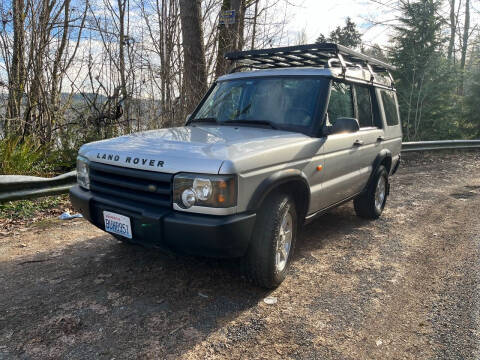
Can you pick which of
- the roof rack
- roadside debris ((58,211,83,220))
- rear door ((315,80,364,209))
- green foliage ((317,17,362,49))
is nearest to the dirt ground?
roadside debris ((58,211,83,220))

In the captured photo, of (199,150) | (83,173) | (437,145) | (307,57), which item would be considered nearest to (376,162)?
(307,57)

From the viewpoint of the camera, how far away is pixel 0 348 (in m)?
2.30

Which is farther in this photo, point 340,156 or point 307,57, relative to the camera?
point 307,57

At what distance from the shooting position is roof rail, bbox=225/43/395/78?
4.02 meters

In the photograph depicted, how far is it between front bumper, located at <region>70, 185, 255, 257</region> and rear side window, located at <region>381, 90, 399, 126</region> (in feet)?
11.4

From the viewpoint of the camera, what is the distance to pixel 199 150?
107 inches

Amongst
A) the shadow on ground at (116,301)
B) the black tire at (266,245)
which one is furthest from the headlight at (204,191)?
the shadow on ground at (116,301)

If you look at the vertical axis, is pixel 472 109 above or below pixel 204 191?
above

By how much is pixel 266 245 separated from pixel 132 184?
3.69 ft

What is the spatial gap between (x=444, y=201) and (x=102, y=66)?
689cm

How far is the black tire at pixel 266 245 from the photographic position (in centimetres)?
285

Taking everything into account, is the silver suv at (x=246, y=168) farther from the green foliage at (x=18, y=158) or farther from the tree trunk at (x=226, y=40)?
the tree trunk at (x=226, y=40)

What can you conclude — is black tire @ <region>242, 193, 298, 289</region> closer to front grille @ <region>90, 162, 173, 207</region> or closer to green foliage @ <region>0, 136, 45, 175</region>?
front grille @ <region>90, 162, 173, 207</region>

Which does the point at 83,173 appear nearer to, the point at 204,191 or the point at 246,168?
the point at 204,191
